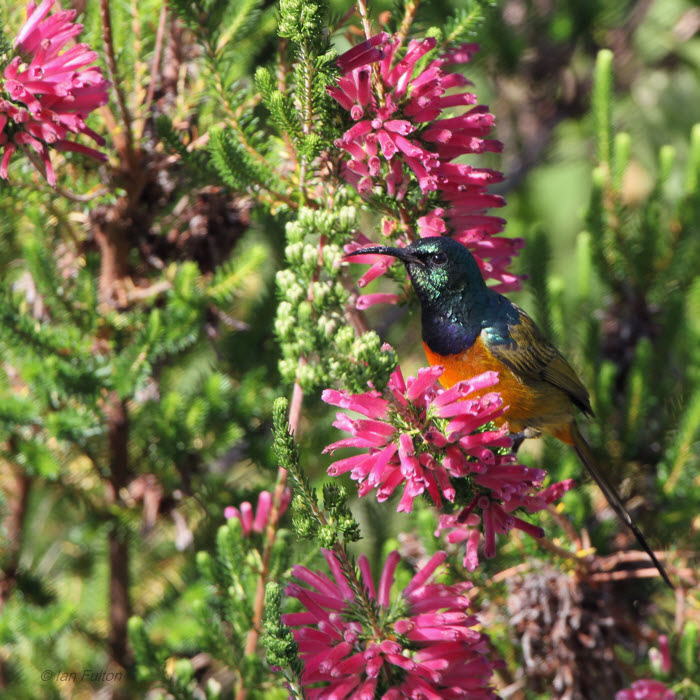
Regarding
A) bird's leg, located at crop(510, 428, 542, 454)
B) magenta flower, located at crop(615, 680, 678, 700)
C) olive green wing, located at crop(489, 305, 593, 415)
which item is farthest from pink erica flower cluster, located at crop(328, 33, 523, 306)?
magenta flower, located at crop(615, 680, 678, 700)

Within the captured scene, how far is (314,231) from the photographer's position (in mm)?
1696

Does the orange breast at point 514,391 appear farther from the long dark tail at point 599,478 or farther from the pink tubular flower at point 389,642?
the pink tubular flower at point 389,642

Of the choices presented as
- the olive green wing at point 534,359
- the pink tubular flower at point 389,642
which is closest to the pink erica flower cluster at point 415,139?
the olive green wing at point 534,359

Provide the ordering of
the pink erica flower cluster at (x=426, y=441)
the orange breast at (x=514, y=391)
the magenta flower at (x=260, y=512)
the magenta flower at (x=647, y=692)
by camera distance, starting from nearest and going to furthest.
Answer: the pink erica flower cluster at (x=426, y=441) < the magenta flower at (x=260, y=512) < the magenta flower at (x=647, y=692) < the orange breast at (x=514, y=391)

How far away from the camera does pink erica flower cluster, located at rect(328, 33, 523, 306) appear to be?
1633 millimetres

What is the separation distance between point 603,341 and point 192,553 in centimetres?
172

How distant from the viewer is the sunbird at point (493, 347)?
191 cm

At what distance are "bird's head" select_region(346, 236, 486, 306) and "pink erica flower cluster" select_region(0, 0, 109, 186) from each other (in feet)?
2.26

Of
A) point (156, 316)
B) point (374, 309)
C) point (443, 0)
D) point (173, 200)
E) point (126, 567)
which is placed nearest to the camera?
point (156, 316)

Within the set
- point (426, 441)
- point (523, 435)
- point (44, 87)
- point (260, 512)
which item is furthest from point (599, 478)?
point (44, 87)

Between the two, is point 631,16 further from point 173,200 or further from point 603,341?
point 173,200

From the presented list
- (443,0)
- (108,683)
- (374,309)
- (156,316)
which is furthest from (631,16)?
(108,683)

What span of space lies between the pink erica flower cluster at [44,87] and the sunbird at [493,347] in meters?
0.72

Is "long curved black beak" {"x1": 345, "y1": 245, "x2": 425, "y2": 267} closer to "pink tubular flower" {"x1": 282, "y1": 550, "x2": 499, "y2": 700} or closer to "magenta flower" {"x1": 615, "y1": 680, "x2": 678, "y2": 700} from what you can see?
"pink tubular flower" {"x1": 282, "y1": 550, "x2": 499, "y2": 700}
